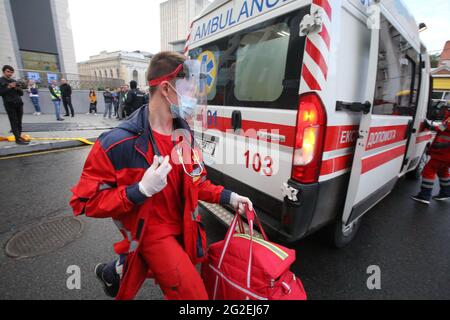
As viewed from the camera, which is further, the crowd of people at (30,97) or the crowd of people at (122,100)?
the crowd of people at (122,100)

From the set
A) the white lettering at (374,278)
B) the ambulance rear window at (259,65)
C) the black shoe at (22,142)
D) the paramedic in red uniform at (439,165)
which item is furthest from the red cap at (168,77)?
the black shoe at (22,142)

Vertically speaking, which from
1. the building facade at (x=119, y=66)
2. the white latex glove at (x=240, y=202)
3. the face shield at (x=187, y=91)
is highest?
the building facade at (x=119, y=66)

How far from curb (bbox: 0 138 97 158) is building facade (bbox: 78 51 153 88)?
185 ft

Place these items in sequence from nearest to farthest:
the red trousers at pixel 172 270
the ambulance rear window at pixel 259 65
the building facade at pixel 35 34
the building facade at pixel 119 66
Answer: the red trousers at pixel 172 270 < the ambulance rear window at pixel 259 65 < the building facade at pixel 35 34 < the building facade at pixel 119 66

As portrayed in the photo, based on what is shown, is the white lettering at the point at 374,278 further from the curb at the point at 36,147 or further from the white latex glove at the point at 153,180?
the curb at the point at 36,147

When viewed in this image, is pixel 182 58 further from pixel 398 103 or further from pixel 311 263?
pixel 398 103

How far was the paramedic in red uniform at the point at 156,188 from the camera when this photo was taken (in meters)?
1.16

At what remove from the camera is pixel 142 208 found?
1249 mm

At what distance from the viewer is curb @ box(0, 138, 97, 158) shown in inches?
218

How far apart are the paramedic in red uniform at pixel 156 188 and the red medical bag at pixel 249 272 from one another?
0.11 metres

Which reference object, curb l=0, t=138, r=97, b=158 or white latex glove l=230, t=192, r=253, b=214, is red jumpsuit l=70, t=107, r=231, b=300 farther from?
curb l=0, t=138, r=97, b=158

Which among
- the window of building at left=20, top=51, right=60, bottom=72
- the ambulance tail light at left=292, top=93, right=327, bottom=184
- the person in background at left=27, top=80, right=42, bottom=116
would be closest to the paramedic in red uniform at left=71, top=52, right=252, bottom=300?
the ambulance tail light at left=292, top=93, right=327, bottom=184
